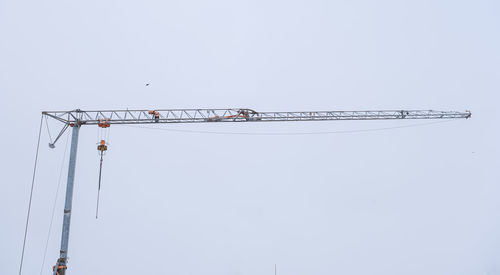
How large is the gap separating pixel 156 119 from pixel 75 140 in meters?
12.9

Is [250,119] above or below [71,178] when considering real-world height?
above

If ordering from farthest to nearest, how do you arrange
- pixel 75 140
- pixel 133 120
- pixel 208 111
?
pixel 208 111 → pixel 133 120 → pixel 75 140

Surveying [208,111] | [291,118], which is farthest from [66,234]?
[291,118]

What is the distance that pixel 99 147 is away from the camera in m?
54.0

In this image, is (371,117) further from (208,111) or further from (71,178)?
(71,178)

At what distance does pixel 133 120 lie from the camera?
61.3 meters

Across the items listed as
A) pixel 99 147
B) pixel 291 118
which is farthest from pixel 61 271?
pixel 291 118

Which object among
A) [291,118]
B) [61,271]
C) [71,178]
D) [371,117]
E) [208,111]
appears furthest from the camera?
[371,117]

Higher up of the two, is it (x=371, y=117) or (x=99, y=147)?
(x=371, y=117)

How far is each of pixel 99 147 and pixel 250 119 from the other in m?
26.4

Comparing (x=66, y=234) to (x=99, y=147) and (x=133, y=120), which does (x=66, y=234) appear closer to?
(x=99, y=147)

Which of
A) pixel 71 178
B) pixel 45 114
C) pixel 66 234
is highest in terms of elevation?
pixel 45 114

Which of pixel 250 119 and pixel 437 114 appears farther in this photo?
pixel 437 114

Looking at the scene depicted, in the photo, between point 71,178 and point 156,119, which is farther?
point 156,119
